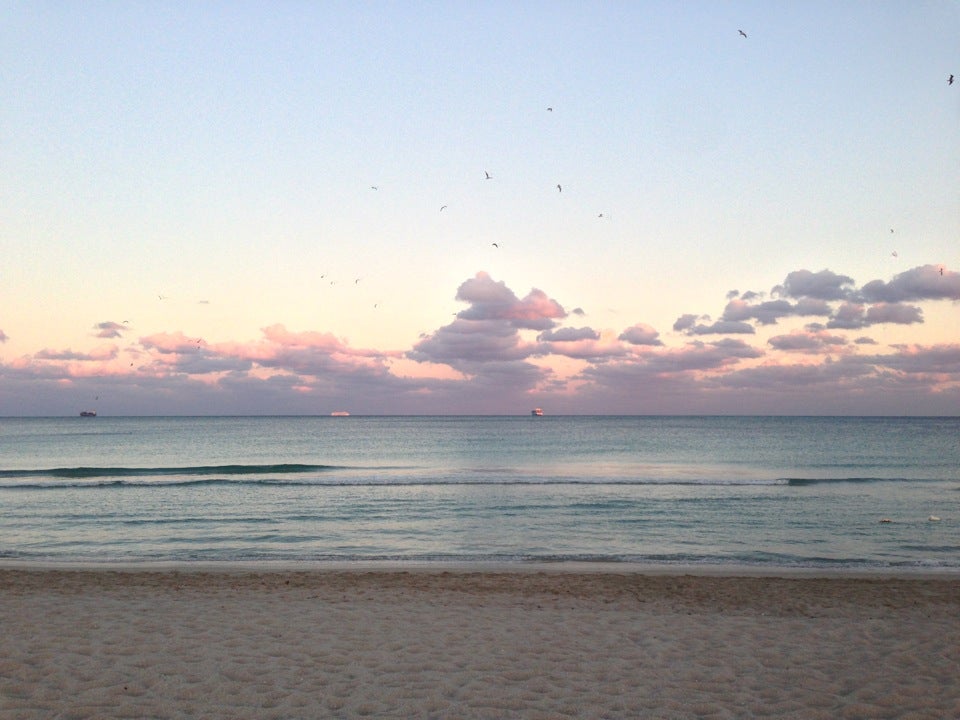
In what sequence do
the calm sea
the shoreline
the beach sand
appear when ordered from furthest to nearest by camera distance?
the calm sea < the shoreline < the beach sand

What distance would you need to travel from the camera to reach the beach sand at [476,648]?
739 centimetres

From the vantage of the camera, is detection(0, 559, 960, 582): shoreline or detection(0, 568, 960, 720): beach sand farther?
detection(0, 559, 960, 582): shoreline

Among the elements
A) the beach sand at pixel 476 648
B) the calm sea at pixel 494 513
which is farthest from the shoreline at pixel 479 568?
the beach sand at pixel 476 648

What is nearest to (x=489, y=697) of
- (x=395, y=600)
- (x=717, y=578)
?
(x=395, y=600)

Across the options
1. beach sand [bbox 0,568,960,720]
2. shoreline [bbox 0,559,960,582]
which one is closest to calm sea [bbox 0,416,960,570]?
shoreline [bbox 0,559,960,582]

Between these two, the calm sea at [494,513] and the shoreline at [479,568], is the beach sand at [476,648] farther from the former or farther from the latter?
the calm sea at [494,513]

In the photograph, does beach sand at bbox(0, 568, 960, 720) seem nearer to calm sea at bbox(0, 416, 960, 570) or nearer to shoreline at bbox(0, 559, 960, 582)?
shoreline at bbox(0, 559, 960, 582)

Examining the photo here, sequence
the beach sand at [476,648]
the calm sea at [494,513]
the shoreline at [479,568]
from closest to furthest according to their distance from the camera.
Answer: the beach sand at [476,648]
the shoreline at [479,568]
the calm sea at [494,513]

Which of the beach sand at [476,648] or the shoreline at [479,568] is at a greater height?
the beach sand at [476,648]

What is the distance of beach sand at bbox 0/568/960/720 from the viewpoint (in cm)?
739

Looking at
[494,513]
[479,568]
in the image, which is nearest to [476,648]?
[479,568]

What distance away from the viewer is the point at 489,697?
7570mm

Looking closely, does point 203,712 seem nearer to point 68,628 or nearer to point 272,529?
point 68,628

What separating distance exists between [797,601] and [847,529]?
36.5 ft
